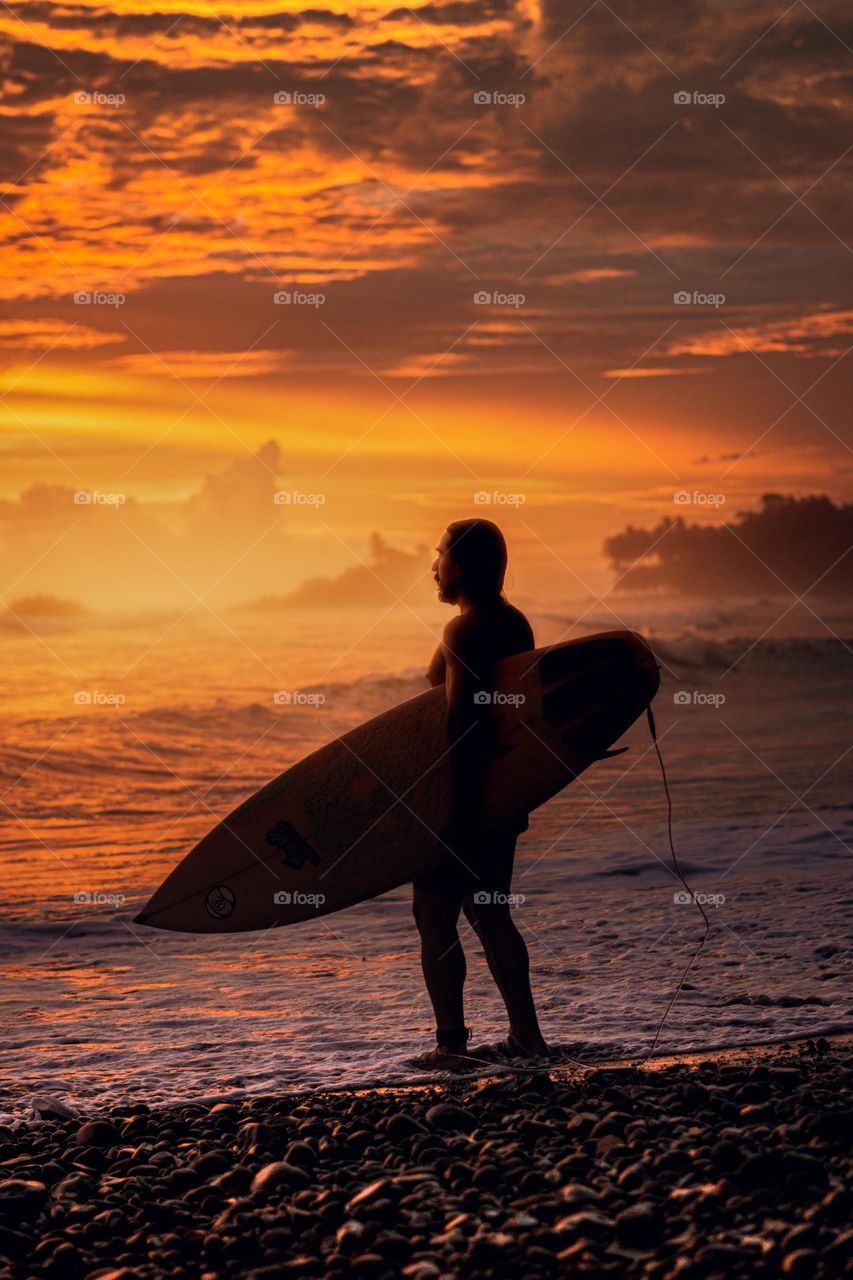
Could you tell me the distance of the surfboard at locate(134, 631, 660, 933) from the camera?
4.55 meters

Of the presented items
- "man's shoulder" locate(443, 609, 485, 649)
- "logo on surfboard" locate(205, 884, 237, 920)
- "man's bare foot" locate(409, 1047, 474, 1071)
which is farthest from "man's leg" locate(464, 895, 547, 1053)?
"logo on surfboard" locate(205, 884, 237, 920)

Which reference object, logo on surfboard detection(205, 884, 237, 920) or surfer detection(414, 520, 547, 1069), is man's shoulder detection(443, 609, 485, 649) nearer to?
surfer detection(414, 520, 547, 1069)

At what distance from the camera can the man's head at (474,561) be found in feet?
14.3

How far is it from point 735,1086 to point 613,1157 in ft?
2.08

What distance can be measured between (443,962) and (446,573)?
4.18 feet

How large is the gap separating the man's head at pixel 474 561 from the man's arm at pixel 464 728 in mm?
121

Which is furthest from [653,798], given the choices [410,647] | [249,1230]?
[410,647]

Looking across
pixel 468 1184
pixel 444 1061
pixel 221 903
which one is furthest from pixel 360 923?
pixel 468 1184

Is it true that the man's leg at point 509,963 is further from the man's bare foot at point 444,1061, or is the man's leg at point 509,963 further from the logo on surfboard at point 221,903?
the logo on surfboard at point 221,903

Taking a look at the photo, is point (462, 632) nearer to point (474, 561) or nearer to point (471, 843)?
point (474, 561)

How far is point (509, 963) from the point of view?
4.29 meters

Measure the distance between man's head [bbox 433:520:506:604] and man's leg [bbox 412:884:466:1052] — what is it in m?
1.01

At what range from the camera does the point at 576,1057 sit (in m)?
4.36

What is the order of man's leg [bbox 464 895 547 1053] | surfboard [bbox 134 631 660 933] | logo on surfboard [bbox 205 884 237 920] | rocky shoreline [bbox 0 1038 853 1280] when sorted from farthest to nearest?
logo on surfboard [bbox 205 884 237 920] → surfboard [bbox 134 631 660 933] → man's leg [bbox 464 895 547 1053] → rocky shoreline [bbox 0 1038 853 1280]
